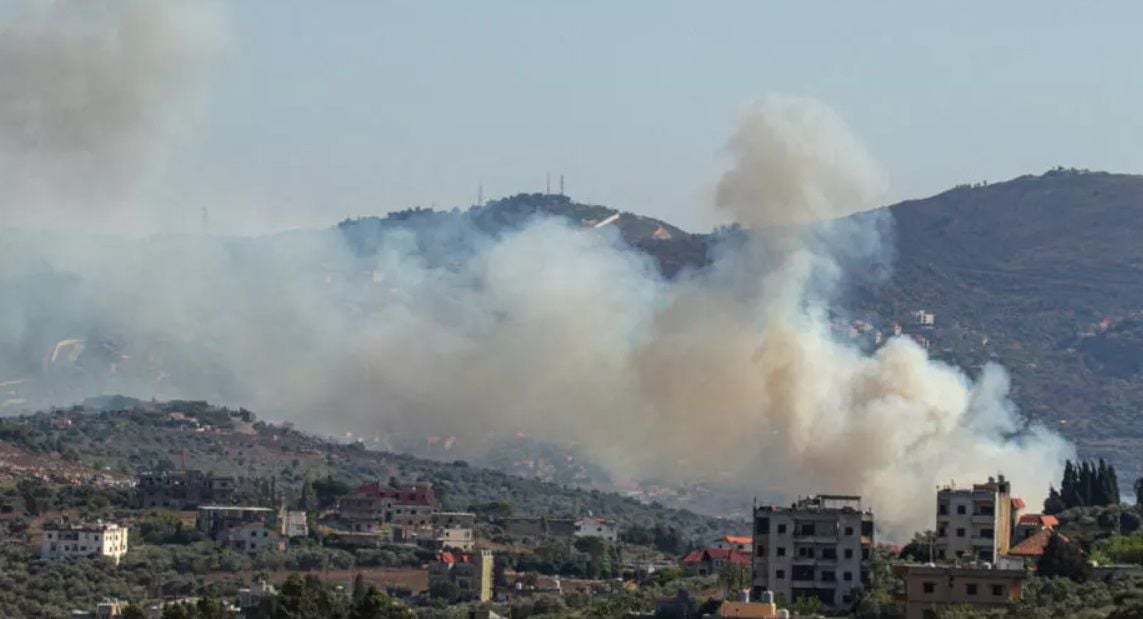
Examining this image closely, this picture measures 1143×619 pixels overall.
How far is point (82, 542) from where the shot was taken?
113 meters

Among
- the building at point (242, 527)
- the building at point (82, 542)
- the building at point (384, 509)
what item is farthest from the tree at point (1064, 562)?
the building at point (384, 509)

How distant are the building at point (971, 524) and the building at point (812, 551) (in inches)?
105

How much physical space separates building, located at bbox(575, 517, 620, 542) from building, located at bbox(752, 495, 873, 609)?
48.3 m

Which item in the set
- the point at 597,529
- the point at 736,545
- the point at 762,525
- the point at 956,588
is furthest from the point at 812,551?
the point at 597,529

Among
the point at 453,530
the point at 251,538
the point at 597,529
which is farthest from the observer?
the point at 597,529

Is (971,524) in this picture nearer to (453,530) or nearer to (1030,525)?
(1030,525)

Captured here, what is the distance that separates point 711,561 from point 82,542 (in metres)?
→ 24.3

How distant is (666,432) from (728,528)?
45.8 feet

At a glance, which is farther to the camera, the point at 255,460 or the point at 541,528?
the point at 255,460

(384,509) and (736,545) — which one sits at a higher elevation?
(384,509)

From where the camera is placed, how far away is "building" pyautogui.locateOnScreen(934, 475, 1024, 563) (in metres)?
84.6

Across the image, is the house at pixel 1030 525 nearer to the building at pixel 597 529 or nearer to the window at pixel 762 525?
the window at pixel 762 525

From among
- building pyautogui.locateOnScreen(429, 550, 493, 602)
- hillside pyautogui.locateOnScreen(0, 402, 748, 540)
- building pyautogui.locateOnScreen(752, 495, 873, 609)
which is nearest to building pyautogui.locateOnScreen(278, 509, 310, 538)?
building pyautogui.locateOnScreen(429, 550, 493, 602)

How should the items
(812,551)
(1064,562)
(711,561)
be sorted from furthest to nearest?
(711,561) → (812,551) → (1064,562)
